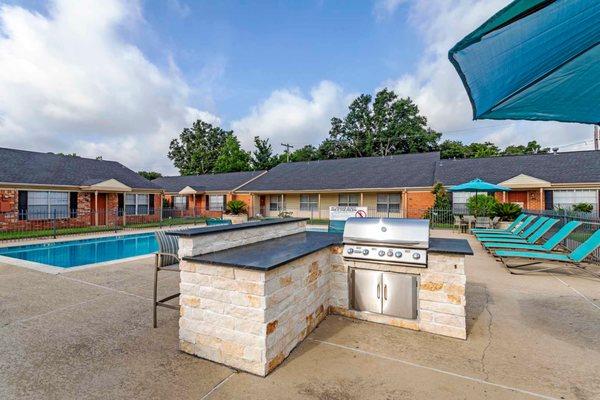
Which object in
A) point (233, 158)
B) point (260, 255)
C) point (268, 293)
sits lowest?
point (268, 293)

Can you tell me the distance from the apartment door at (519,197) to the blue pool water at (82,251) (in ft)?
71.1

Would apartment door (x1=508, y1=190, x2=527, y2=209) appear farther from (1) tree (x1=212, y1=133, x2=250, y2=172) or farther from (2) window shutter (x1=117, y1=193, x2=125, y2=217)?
(1) tree (x1=212, y1=133, x2=250, y2=172)

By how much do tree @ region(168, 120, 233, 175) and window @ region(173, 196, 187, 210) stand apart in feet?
61.4

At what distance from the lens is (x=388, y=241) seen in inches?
140

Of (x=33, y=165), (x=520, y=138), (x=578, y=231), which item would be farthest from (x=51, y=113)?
(x=520, y=138)

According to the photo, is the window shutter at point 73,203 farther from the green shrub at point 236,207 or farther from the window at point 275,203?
the window at point 275,203

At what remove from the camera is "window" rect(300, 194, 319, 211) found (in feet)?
81.3

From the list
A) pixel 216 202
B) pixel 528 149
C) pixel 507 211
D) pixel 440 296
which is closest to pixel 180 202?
pixel 216 202

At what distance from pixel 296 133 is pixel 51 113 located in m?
32.3

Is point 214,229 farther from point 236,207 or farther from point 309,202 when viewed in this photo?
point 309,202

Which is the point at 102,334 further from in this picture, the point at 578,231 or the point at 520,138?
the point at 520,138

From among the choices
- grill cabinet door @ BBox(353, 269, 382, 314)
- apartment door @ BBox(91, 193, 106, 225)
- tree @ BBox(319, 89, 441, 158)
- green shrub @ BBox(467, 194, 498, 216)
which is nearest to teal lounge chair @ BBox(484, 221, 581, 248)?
grill cabinet door @ BBox(353, 269, 382, 314)

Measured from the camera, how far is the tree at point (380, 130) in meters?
41.2

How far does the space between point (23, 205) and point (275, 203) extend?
1718 centimetres
